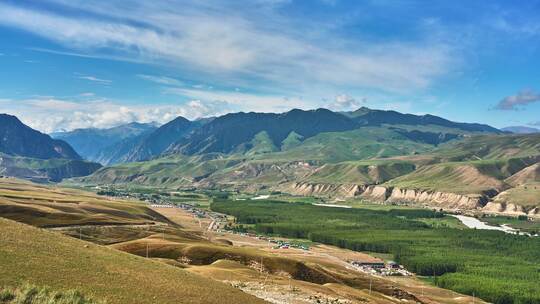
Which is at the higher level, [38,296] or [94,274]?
[38,296]

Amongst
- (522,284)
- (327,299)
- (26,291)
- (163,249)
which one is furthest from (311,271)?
(522,284)

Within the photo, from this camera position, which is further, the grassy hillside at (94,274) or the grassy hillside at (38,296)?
the grassy hillside at (94,274)

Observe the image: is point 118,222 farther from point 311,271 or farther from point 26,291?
point 26,291

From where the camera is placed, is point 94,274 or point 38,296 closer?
point 38,296

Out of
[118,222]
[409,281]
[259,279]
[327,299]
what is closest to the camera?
[327,299]

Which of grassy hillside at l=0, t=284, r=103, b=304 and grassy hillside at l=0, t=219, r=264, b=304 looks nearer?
grassy hillside at l=0, t=284, r=103, b=304

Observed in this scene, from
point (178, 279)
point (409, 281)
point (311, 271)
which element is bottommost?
point (409, 281)

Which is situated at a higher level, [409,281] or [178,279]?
[178,279]

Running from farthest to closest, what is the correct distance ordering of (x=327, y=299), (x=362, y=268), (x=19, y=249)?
1. (x=362, y=268)
2. (x=327, y=299)
3. (x=19, y=249)
